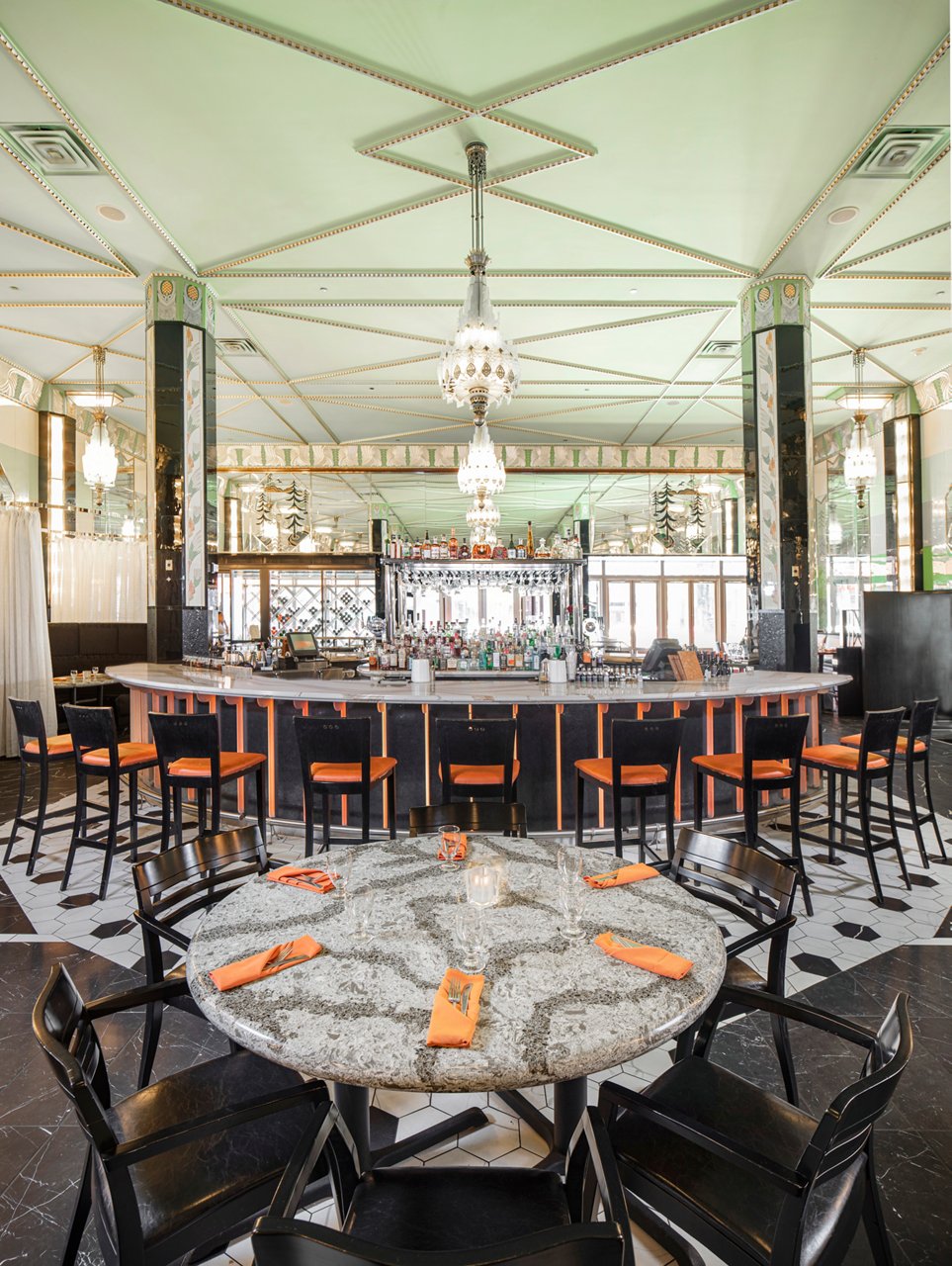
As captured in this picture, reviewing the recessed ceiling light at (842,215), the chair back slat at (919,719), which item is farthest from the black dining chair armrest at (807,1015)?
the recessed ceiling light at (842,215)

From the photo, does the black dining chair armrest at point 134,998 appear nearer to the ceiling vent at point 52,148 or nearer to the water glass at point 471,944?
the water glass at point 471,944

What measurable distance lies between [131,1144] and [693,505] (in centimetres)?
1236

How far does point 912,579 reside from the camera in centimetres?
941

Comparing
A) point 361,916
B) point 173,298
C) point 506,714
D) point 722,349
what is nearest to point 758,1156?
point 361,916

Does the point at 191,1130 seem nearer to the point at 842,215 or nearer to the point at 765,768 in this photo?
the point at 765,768

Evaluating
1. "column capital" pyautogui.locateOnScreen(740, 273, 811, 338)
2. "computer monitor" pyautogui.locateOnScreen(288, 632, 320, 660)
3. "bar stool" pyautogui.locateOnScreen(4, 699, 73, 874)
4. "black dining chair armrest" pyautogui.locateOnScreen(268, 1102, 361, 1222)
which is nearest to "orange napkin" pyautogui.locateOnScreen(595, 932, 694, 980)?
Result: "black dining chair armrest" pyautogui.locateOnScreen(268, 1102, 361, 1222)

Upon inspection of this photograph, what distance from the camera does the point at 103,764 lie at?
4.33 m

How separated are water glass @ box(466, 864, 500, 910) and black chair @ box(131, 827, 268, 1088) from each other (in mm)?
786

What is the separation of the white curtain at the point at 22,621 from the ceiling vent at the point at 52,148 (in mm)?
4405

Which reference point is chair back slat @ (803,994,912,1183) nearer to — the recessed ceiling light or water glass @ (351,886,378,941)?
water glass @ (351,886,378,941)

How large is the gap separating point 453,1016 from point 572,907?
52 centimetres

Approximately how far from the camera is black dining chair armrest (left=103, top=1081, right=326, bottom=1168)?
1.20m

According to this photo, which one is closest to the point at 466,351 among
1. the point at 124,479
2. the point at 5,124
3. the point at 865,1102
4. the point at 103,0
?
the point at 103,0

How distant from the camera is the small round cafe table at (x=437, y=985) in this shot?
122 cm
